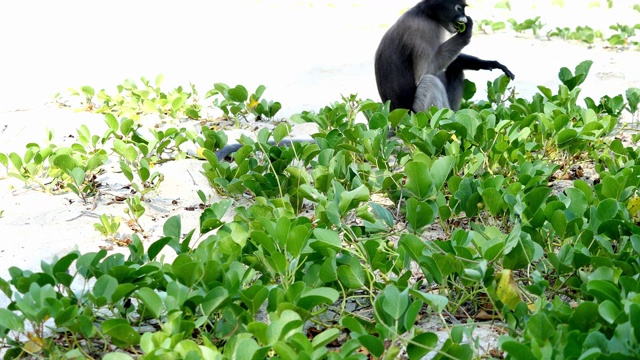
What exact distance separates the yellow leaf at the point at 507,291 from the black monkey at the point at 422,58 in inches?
139

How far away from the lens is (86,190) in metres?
3.94

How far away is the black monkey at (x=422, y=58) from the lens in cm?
598

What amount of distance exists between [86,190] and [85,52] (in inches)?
186

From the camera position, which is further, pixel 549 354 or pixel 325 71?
pixel 325 71

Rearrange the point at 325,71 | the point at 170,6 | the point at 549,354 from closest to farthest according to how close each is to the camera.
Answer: the point at 549,354
the point at 325,71
the point at 170,6

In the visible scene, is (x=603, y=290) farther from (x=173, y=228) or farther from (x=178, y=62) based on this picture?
(x=178, y=62)

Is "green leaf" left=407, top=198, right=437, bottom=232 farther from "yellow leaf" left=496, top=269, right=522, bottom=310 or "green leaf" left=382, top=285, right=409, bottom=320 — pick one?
"green leaf" left=382, top=285, right=409, bottom=320

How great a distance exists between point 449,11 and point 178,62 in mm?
2994

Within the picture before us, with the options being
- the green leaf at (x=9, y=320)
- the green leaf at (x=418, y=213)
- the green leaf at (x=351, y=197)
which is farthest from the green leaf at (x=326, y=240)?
the green leaf at (x=9, y=320)

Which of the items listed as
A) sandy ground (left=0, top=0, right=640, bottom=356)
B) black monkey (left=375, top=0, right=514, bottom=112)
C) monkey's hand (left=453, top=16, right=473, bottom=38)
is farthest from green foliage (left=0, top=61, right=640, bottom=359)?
monkey's hand (left=453, top=16, right=473, bottom=38)

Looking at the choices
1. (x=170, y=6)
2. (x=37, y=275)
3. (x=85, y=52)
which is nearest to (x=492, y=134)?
(x=37, y=275)

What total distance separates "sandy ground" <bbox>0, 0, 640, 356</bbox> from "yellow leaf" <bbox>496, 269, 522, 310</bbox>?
1.76 m

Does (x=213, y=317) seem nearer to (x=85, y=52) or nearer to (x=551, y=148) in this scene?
(x=551, y=148)

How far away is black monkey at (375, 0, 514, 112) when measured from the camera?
5.98 m
